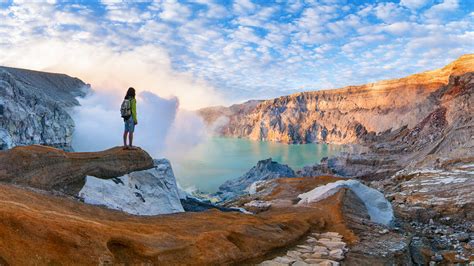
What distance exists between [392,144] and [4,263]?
50.6m

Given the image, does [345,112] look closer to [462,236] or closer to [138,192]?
[462,236]

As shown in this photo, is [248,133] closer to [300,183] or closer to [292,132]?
[292,132]

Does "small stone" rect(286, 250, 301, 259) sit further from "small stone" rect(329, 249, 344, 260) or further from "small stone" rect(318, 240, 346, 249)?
"small stone" rect(318, 240, 346, 249)

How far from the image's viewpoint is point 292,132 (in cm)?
15638

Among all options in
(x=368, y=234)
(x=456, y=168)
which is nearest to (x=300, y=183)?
(x=456, y=168)

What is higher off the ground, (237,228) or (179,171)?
(237,228)

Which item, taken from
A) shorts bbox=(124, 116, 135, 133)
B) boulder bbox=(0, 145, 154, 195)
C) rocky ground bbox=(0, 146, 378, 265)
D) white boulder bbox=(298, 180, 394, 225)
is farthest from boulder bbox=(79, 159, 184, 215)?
white boulder bbox=(298, 180, 394, 225)

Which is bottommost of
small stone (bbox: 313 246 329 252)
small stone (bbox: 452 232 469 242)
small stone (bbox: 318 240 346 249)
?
small stone (bbox: 452 232 469 242)

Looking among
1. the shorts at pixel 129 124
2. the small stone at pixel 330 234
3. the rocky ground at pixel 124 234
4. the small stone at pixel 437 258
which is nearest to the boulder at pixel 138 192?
the rocky ground at pixel 124 234

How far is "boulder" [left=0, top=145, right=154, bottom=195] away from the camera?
Result: 905 cm

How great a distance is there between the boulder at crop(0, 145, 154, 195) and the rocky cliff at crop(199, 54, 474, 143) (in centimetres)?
8310

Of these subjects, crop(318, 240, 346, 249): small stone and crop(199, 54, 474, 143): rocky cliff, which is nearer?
crop(318, 240, 346, 249): small stone

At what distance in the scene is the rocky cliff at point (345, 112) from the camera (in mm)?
101438

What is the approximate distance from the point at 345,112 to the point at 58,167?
14143cm
